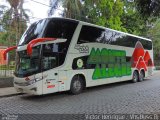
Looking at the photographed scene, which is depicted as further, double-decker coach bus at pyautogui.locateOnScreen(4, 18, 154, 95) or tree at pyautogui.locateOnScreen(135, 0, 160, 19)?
double-decker coach bus at pyautogui.locateOnScreen(4, 18, 154, 95)

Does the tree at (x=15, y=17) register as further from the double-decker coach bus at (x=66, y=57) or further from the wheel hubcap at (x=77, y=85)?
the wheel hubcap at (x=77, y=85)

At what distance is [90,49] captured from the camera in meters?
13.7

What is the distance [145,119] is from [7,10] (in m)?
23.0

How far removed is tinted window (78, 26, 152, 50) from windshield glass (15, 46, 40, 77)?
2.88 metres

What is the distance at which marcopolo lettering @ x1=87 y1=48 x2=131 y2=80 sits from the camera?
46.5ft

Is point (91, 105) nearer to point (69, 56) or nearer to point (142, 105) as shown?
point (142, 105)

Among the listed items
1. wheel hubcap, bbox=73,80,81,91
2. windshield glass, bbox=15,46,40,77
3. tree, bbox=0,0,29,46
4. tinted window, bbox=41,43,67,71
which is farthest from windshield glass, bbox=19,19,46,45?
tree, bbox=0,0,29,46

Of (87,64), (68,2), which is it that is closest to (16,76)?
(87,64)

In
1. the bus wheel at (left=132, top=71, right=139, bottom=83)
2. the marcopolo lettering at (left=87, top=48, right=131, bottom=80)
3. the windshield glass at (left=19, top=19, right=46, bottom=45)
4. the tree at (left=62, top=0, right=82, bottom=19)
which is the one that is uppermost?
the tree at (left=62, top=0, right=82, bottom=19)

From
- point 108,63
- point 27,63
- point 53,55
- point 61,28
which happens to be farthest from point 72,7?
point 27,63

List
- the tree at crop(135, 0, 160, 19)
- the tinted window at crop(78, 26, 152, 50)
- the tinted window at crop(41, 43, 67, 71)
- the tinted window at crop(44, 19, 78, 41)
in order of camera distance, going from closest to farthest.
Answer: the tree at crop(135, 0, 160, 19), the tinted window at crop(41, 43, 67, 71), the tinted window at crop(44, 19, 78, 41), the tinted window at crop(78, 26, 152, 50)

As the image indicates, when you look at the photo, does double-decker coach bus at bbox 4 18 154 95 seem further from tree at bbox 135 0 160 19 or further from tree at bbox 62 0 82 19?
tree at bbox 62 0 82 19

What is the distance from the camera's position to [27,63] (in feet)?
37.0

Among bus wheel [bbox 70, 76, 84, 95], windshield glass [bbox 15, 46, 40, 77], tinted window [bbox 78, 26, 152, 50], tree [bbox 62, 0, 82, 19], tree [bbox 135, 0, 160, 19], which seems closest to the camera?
tree [bbox 135, 0, 160, 19]
